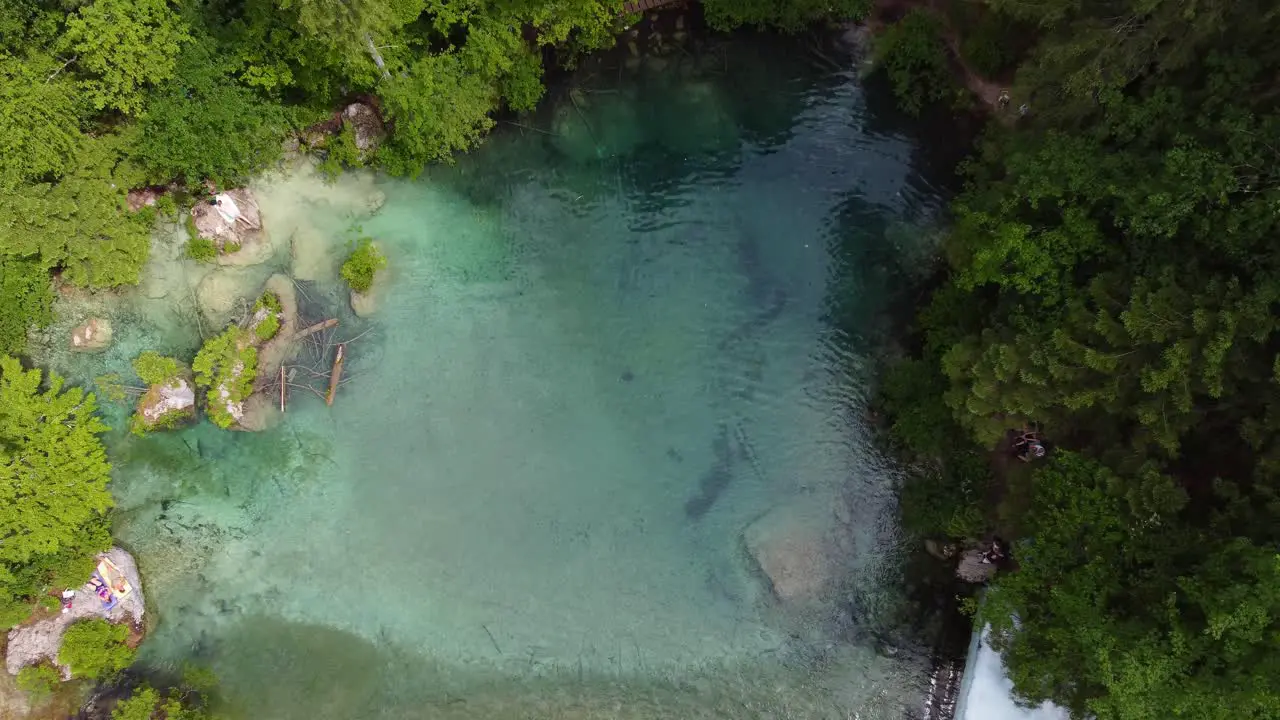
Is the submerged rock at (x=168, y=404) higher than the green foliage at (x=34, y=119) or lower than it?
lower

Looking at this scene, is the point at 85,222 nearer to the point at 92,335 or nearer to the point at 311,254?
the point at 92,335

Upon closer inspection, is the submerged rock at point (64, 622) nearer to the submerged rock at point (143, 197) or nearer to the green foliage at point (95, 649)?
the green foliage at point (95, 649)

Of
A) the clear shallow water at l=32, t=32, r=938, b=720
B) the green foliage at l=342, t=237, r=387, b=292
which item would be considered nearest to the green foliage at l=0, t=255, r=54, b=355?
the clear shallow water at l=32, t=32, r=938, b=720

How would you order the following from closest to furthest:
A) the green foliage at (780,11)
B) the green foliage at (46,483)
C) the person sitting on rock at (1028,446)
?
the green foliage at (46,483) → the person sitting on rock at (1028,446) → the green foliage at (780,11)

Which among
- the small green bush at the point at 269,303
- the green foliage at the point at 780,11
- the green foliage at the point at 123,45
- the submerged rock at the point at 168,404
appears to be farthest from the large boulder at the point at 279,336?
the green foliage at the point at 780,11

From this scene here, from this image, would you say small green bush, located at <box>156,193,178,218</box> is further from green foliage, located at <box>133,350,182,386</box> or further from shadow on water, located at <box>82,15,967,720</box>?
shadow on water, located at <box>82,15,967,720</box>

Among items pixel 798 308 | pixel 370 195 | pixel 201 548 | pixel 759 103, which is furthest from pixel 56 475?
pixel 759 103

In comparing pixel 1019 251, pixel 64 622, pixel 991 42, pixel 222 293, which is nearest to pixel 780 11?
pixel 991 42

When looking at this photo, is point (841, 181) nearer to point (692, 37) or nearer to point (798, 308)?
point (798, 308)
